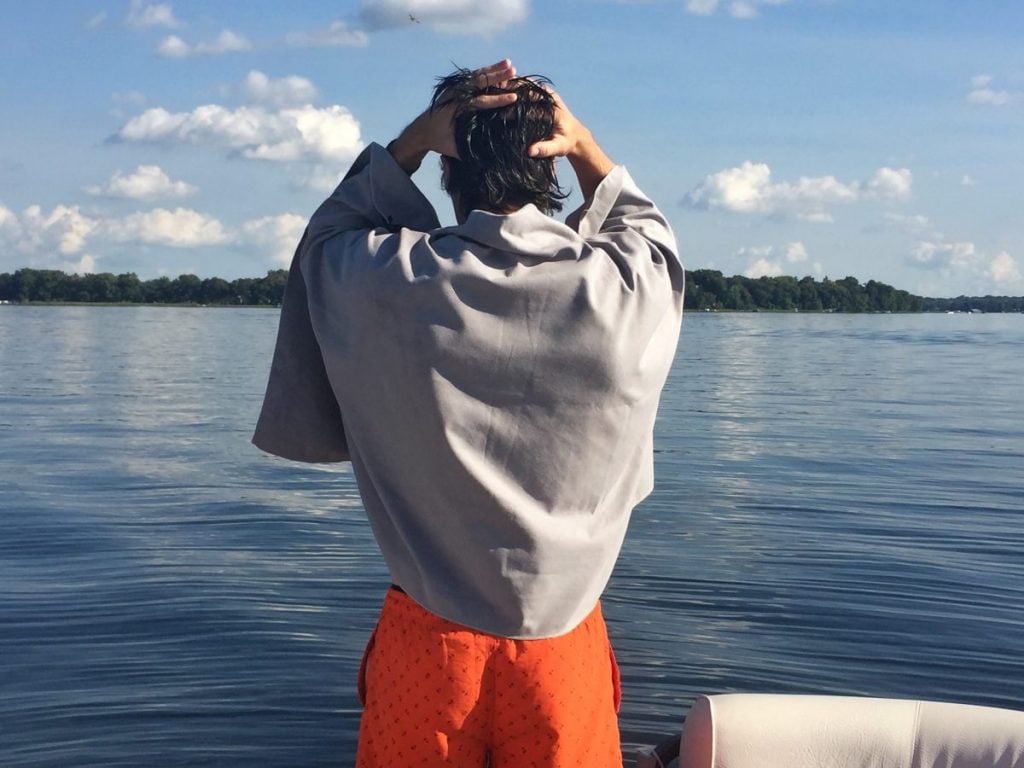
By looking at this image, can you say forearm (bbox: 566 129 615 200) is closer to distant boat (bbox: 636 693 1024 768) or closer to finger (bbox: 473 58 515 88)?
finger (bbox: 473 58 515 88)

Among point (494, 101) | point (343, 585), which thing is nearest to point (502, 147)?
point (494, 101)

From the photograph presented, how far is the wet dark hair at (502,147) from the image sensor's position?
6.92 ft

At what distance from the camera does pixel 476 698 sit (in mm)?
2068

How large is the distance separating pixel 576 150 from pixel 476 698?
0.98 metres

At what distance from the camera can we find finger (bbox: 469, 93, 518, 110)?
2.10 m

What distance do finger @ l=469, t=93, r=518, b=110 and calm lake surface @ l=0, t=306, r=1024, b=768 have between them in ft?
12.7

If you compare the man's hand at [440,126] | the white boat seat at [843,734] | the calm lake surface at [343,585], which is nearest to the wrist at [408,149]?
the man's hand at [440,126]

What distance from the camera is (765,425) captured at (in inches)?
798

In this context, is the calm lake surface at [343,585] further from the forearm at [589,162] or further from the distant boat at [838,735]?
the forearm at [589,162]

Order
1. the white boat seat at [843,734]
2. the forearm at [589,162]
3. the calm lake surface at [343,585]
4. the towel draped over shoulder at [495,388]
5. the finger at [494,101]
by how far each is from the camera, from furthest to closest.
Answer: the calm lake surface at [343,585]
the white boat seat at [843,734]
the forearm at [589,162]
the finger at [494,101]
the towel draped over shoulder at [495,388]

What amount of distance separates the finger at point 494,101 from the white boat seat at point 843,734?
1.74m

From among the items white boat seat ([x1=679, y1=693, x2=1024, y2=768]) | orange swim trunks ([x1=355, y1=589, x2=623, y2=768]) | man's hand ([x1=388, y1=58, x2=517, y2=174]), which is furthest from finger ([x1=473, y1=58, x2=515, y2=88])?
white boat seat ([x1=679, y1=693, x2=1024, y2=768])

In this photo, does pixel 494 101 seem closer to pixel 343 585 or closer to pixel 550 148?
pixel 550 148

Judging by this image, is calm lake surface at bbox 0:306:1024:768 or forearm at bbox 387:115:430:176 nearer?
forearm at bbox 387:115:430:176
